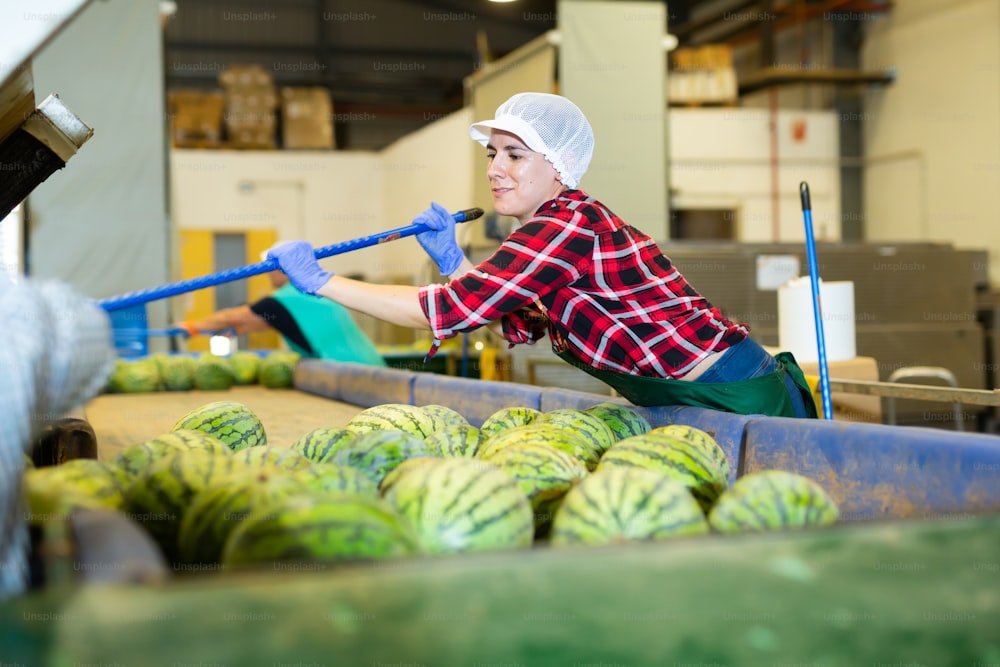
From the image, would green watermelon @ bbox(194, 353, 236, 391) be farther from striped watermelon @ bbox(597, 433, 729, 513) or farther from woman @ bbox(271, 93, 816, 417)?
Answer: striped watermelon @ bbox(597, 433, 729, 513)

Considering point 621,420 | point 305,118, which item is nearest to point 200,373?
point 621,420

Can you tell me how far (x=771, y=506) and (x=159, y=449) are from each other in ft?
2.95

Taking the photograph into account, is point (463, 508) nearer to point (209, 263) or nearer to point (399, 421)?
point (399, 421)

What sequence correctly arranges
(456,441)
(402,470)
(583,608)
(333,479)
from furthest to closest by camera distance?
(456,441), (402,470), (333,479), (583,608)

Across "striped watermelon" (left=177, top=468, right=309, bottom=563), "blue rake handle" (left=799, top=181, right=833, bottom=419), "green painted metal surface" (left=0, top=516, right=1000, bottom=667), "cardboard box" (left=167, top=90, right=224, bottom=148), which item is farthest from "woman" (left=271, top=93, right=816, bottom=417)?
"cardboard box" (left=167, top=90, right=224, bottom=148)

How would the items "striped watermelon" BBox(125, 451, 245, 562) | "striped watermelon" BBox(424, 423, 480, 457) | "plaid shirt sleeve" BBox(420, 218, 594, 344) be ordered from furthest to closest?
"plaid shirt sleeve" BBox(420, 218, 594, 344), "striped watermelon" BBox(424, 423, 480, 457), "striped watermelon" BBox(125, 451, 245, 562)

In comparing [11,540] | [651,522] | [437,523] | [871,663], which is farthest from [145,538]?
[871,663]

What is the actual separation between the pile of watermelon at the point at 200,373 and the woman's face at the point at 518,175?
2.63 meters

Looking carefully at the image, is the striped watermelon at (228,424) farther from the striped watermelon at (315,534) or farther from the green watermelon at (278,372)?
the green watermelon at (278,372)

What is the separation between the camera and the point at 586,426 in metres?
1.72

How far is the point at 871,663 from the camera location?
35.9 inches

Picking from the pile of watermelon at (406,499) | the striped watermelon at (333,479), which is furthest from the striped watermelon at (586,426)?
A: the striped watermelon at (333,479)

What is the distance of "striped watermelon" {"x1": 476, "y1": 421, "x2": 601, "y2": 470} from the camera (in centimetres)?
153

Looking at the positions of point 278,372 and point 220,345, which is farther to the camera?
point 220,345
